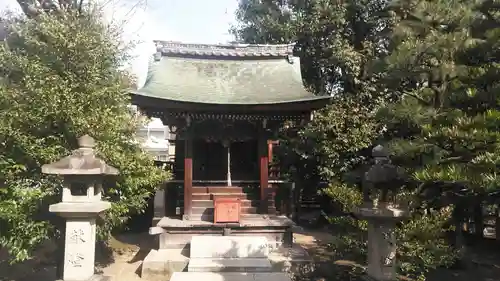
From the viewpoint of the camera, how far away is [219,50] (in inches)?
544

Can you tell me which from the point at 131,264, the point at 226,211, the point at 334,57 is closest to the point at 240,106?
the point at 226,211

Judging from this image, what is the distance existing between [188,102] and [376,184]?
234 inches

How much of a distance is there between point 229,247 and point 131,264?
9.77 ft

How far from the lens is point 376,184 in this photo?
6.16m

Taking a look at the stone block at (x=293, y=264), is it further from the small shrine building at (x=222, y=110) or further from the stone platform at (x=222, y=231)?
the small shrine building at (x=222, y=110)

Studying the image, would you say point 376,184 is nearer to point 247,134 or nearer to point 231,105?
point 231,105

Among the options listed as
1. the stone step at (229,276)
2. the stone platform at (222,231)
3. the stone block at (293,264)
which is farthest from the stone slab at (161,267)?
the stone block at (293,264)

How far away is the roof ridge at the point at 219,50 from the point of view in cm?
1359

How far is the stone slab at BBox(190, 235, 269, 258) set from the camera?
906 centimetres

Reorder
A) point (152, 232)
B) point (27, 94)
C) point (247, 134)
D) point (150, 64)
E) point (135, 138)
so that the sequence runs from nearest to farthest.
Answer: point (27, 94) < point (135, 138) < point (152, 232) < point (247, 134) < point (150, 64)

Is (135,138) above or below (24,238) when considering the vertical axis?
above

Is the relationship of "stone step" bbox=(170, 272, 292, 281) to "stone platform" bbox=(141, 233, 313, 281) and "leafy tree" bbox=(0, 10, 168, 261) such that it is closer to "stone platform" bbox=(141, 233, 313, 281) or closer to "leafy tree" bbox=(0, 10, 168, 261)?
"stone platform" bbox=(141, 233, 313, 281)

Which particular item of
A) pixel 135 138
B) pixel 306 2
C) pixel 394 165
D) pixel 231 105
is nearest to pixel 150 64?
pixel 231 105

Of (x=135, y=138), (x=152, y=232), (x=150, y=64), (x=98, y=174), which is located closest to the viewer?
(x=98, y=174)
